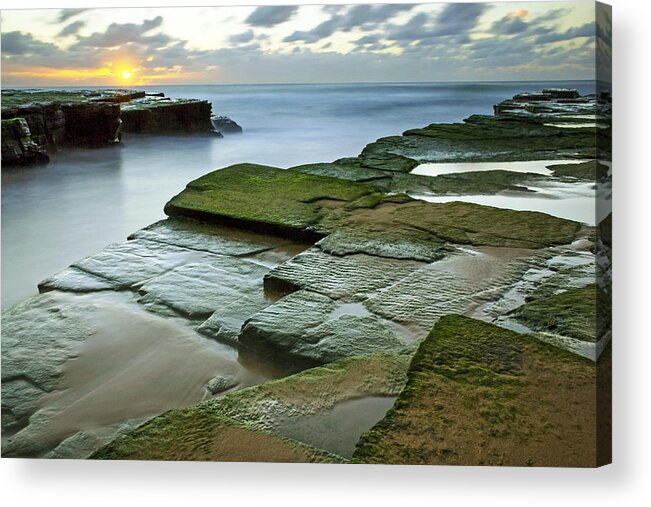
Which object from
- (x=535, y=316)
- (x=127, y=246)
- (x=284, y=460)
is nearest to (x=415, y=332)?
(x=535, y=316)

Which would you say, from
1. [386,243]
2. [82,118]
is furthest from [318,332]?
[82,118]

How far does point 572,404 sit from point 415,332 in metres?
0.52

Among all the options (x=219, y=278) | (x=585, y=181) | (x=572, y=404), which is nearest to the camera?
(x=572, y=404)

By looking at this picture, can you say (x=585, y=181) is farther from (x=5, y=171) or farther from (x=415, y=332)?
(x=5, y=171)

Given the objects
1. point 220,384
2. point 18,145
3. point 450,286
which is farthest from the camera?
point 18,145

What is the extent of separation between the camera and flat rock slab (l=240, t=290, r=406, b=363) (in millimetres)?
2279

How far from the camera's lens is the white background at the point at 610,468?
2.29 meters

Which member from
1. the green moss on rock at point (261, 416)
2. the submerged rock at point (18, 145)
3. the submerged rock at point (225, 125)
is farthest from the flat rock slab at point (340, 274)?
the submerged rock at point (18, 145)

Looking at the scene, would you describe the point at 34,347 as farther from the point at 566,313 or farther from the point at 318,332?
the point at 566,313

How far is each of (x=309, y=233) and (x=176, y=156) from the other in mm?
579

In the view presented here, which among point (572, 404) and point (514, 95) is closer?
point (572, 404)

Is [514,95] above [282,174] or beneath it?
above

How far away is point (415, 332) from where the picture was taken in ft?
7.60

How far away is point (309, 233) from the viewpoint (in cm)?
270
